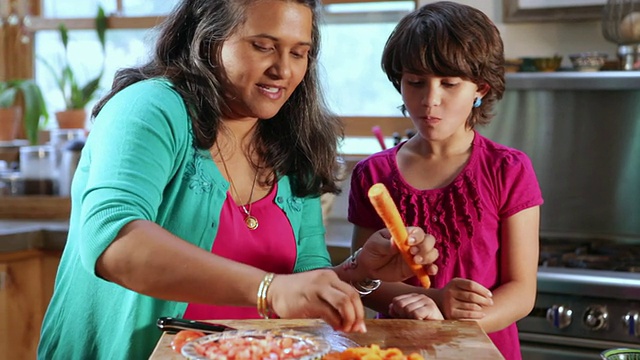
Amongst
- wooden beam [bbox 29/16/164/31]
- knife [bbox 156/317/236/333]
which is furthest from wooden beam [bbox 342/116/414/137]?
knife [bbox 156/317/236/333]

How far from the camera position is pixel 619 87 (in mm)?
2551

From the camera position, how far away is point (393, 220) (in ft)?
4.40

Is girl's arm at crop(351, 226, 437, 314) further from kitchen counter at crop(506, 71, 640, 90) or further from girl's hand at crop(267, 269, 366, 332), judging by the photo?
kitchen counter at crop(506, 71, 640, 90)

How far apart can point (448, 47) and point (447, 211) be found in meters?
A: 0.33

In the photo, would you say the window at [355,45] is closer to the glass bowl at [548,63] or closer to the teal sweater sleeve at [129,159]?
the glass bowl at [548,63]

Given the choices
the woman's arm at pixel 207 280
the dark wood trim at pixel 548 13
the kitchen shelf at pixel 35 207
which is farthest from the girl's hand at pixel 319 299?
the kitchen shelf at pixel 35 207

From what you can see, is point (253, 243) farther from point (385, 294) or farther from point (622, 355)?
point (622, 355)

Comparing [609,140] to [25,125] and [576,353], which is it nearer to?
[576,353]

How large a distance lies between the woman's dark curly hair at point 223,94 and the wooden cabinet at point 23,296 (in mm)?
1214

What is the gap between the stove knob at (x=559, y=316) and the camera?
88.4 inches

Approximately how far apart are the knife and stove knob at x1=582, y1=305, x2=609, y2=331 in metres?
1.21

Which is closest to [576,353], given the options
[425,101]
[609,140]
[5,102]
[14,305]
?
[609,140]

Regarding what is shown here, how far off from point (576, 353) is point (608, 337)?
93 mm

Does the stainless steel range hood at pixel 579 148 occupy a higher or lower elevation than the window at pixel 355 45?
lower
